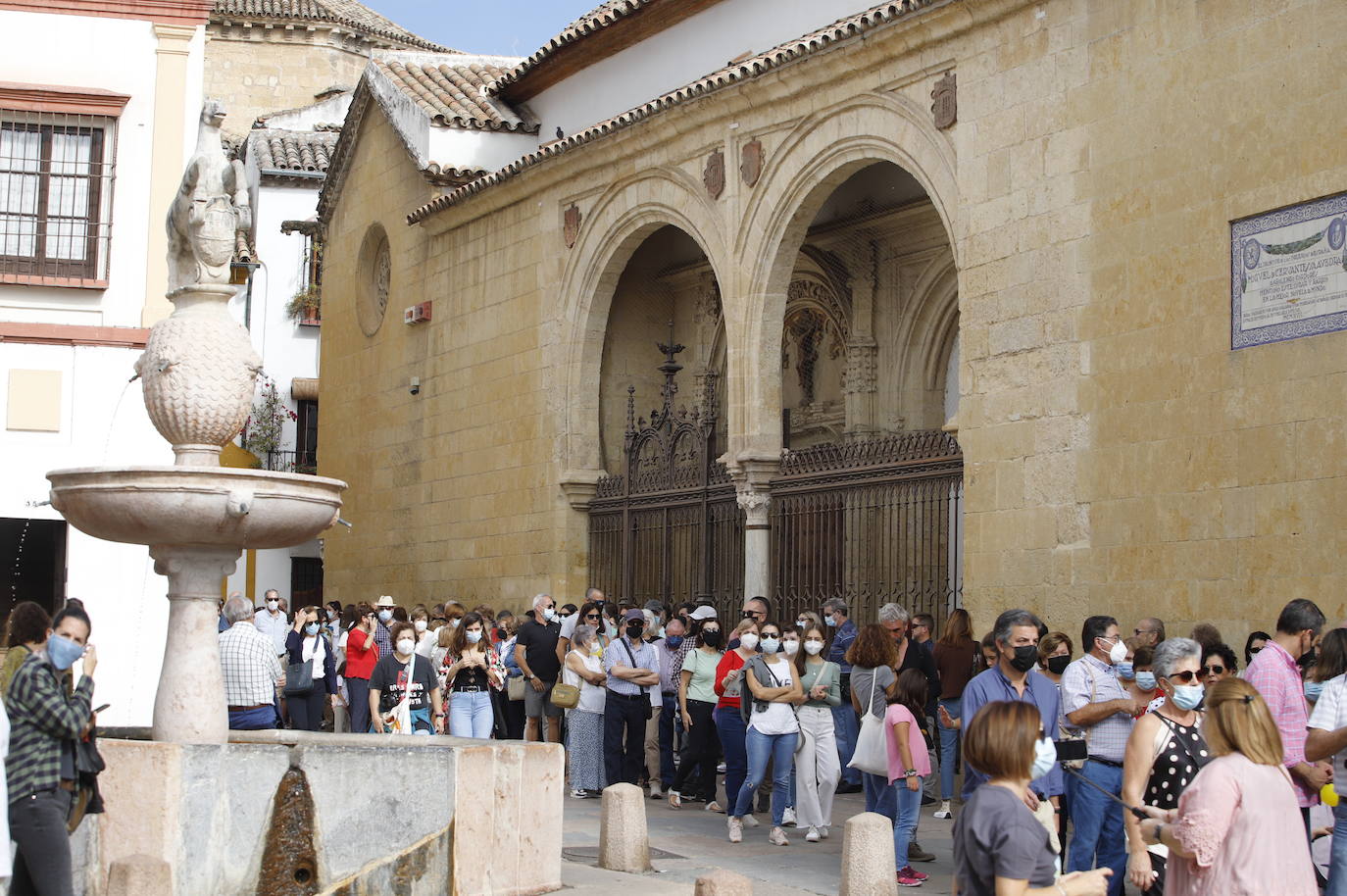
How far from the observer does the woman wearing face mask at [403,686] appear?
13039 millimetres

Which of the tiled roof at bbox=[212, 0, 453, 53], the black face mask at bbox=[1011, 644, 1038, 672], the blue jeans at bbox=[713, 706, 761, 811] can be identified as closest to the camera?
the black face mask at bbox=[1011, 644, 1038, 672]

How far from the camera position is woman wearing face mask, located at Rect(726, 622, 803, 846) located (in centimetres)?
1177

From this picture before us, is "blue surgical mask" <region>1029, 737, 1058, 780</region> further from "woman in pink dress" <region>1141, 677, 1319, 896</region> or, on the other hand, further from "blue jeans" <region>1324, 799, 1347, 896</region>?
"blue jeans" <region>1324, 799, 1347, 896</region>

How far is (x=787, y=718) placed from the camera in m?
11.8

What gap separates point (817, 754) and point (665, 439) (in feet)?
25.4

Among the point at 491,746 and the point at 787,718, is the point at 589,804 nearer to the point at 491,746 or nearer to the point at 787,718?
the point at 787,718

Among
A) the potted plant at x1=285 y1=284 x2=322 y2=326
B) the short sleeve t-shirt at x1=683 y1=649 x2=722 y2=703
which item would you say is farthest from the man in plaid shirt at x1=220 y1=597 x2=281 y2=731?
the potted plant at x1=285 y1=284 x2=322 y2=326

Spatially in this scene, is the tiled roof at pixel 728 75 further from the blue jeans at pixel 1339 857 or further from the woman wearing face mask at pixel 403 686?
the blue jeans at pixel 1339 857

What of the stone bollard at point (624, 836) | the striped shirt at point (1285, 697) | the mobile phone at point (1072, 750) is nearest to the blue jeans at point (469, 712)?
the stone bollard at point (624, 836)

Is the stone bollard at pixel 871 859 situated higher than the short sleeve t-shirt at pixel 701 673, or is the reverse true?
the short sleeve t-shirt at pixel 701 673

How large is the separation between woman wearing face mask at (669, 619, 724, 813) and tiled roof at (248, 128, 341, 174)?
78.4 ft

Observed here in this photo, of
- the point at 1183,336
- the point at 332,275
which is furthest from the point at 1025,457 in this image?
the point at 332,275

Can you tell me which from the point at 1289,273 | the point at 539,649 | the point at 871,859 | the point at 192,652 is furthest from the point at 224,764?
the point at 1289,273

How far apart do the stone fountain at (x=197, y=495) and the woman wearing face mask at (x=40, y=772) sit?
1873 mm
